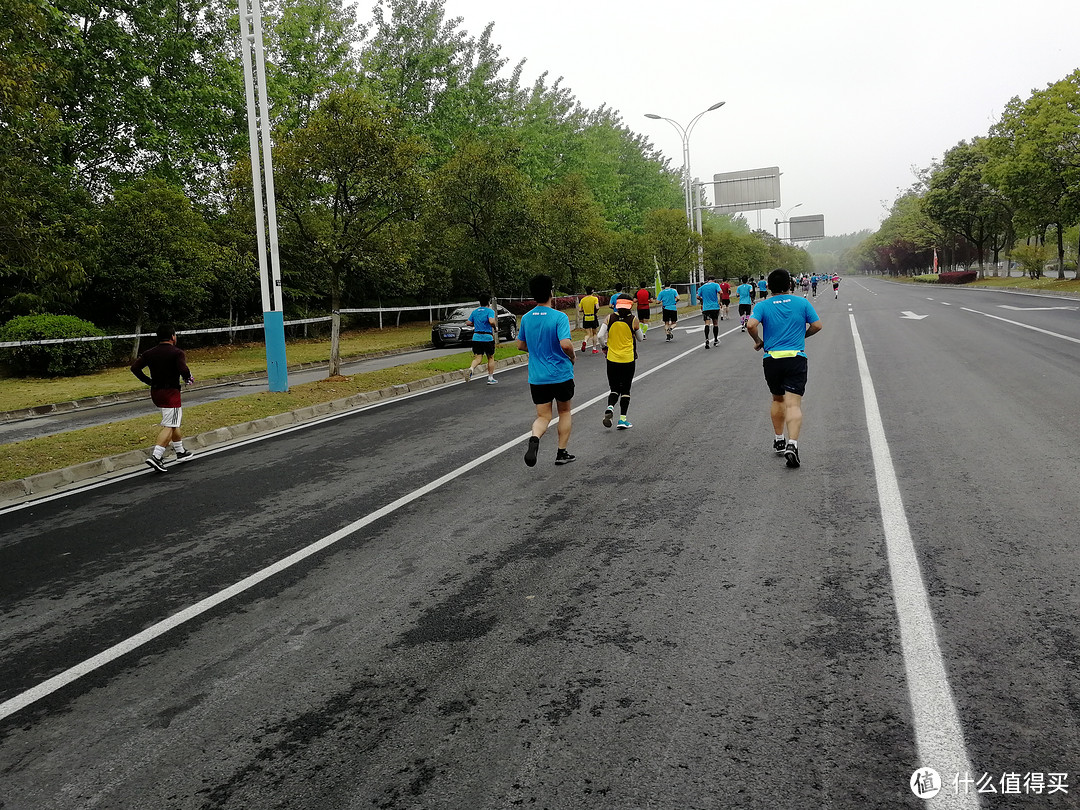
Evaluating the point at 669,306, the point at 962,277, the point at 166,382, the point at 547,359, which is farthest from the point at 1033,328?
the point at 962,277

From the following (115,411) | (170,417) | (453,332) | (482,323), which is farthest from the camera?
(453,332)

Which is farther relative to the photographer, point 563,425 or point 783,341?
point 563,425

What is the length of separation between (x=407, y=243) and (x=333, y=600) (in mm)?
13995

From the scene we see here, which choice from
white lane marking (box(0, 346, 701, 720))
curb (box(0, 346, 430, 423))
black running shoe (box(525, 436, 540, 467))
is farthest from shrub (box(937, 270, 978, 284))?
white lane marking (box(0, 346, 701, 720))

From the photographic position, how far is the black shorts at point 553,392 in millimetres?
7657

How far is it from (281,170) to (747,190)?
41.9 m

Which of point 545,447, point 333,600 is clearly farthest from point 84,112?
point 333,600

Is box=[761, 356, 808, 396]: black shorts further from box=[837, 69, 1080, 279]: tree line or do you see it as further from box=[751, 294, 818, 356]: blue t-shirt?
box=[837, 69, 1080, 279]: tree line

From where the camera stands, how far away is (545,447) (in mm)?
8617

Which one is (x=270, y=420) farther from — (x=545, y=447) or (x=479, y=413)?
(x=545, y=447)

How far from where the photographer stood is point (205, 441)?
10461 millimetres

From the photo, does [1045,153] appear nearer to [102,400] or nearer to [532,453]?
[532,453]

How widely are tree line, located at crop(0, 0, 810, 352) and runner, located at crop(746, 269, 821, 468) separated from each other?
9573 millimetres

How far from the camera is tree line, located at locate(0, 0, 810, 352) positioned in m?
15.6
